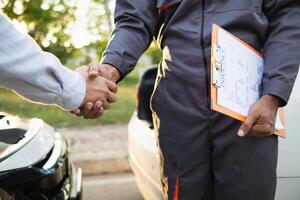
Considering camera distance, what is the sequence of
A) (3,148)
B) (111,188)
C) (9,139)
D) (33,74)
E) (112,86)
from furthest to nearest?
(111,188)
(9,139)
(3,148)
(112,86)
(33,74)

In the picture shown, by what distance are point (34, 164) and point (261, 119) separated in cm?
105

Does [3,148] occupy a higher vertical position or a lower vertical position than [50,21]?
higher

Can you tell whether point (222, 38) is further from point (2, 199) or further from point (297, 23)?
point (2, 199)

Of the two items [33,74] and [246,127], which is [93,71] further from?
[246,127]

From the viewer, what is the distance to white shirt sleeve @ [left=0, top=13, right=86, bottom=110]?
4.90 ft

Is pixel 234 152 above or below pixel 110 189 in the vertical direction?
above

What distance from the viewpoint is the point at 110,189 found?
14.0 feet

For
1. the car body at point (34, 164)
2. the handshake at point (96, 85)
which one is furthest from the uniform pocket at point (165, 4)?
the car body at point (34, 164)

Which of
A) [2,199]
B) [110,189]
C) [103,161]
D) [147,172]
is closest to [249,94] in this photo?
[2,199]

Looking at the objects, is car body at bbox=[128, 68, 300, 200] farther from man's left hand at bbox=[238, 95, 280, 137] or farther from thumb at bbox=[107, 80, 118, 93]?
thumb at bbox=[107, 80, 118, 93]

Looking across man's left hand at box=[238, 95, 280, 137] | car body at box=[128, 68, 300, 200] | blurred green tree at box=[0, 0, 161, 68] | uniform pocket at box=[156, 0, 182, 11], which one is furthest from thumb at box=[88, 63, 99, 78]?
blurred green tree at box=[0, 0, 161, 68]

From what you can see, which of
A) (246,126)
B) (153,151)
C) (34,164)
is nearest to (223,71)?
(246,126)

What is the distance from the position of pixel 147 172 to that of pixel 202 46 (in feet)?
4.41

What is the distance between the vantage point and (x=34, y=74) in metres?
1.57
